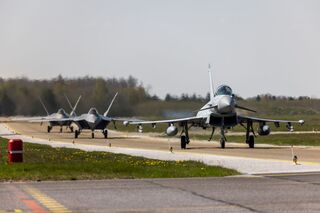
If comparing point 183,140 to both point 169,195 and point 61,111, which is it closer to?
point 169,195

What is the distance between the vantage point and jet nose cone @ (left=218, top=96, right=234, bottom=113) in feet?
130

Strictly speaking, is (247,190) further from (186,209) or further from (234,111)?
(234,111)

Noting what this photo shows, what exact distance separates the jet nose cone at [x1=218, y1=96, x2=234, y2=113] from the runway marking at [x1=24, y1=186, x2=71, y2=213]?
2460 centimetres

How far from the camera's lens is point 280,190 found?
599 inches

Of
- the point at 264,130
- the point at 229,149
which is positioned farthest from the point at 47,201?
the point at 264,130

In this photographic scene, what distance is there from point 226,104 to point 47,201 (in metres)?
27.0

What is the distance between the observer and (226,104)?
3956 centimetres

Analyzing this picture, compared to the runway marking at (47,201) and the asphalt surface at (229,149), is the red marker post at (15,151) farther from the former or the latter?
the asphalt surface at (229,149)

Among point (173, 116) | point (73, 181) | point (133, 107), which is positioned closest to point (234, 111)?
point (173, 116)

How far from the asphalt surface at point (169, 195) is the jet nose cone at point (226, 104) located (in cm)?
2073

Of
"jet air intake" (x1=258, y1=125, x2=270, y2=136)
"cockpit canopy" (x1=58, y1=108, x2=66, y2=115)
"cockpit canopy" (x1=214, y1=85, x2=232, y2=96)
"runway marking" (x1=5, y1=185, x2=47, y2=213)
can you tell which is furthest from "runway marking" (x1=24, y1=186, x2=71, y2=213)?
"cockpit canopy" (x1=58, y1=108, x2=66, y2=115)

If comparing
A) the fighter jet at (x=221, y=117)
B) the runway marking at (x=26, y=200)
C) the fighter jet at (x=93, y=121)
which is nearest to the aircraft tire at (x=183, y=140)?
the fighter jet at (x=221, y=117)

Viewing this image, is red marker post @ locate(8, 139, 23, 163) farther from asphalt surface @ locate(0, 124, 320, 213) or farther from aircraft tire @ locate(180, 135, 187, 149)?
aircraft tire @ locate(180, 135, 187, 149)

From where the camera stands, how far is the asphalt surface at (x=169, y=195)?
488 inches
